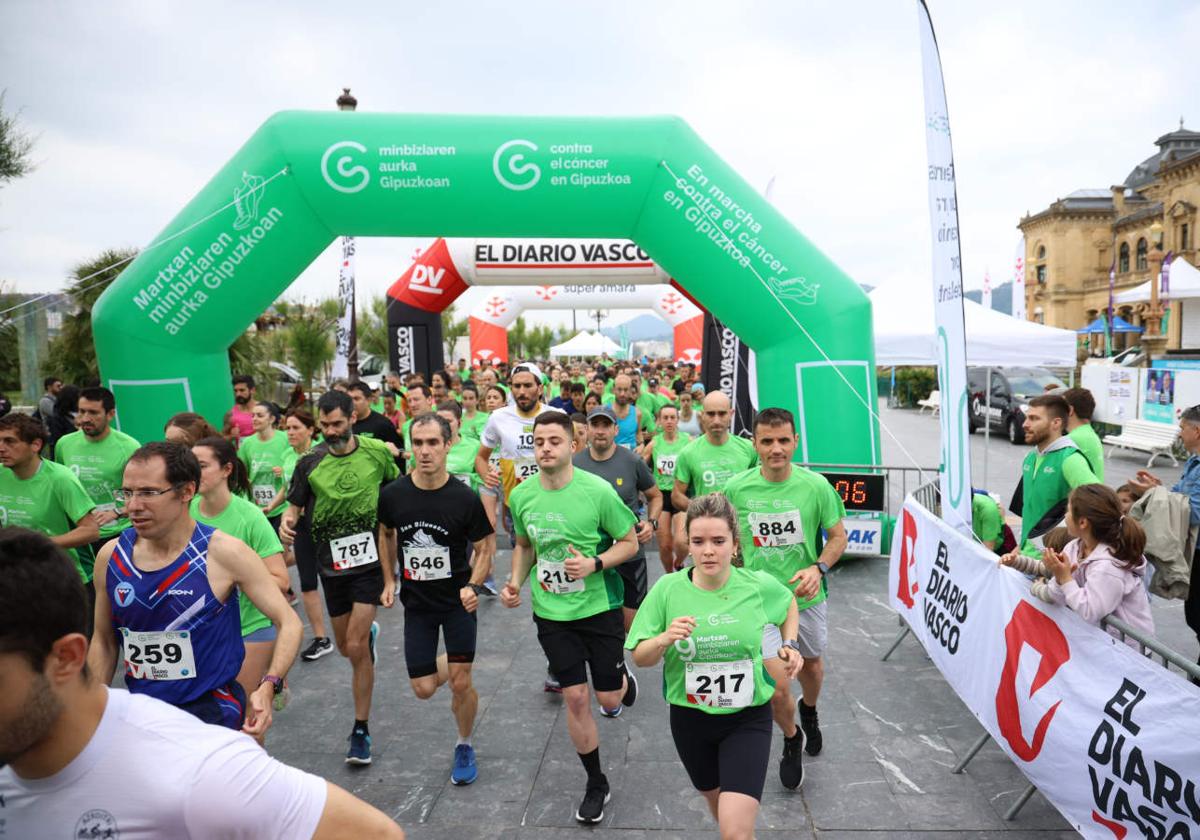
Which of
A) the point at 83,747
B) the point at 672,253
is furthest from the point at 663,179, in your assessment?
the point at 83,747

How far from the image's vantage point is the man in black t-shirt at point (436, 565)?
12.9 feet

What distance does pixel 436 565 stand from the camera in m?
3.96

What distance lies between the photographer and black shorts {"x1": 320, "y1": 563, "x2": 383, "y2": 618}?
4359mm

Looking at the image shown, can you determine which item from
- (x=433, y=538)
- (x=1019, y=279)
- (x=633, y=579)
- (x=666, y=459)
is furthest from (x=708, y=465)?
(x=1019, y=279)

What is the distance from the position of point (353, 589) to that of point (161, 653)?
Result: 1749 mm

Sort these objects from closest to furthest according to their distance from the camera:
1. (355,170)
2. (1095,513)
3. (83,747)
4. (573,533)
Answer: (83,747) < (1095,513) < (573,533) < (355,170)

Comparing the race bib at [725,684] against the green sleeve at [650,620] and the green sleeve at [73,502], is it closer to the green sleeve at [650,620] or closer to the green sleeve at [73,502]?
the green sleeve at [650,620]

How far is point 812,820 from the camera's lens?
347 centimetres

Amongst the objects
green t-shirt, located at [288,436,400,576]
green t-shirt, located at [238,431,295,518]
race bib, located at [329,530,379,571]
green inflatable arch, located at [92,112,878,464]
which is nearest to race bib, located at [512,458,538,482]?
green t-shirt, located at [238,431,295,518]

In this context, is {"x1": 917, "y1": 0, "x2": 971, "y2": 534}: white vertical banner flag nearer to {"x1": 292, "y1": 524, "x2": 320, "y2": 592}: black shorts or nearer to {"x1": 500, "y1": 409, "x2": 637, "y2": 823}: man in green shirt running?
{"x1": 500, "y1": 409, "x2": 637, "y2": 823}: man in green shirt running

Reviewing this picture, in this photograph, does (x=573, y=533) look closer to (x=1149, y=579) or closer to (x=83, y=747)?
(x=83, y=747)

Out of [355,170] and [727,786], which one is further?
[355,170]

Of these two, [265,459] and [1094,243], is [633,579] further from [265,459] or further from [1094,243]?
[1094,243]

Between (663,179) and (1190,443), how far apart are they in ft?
16.9
